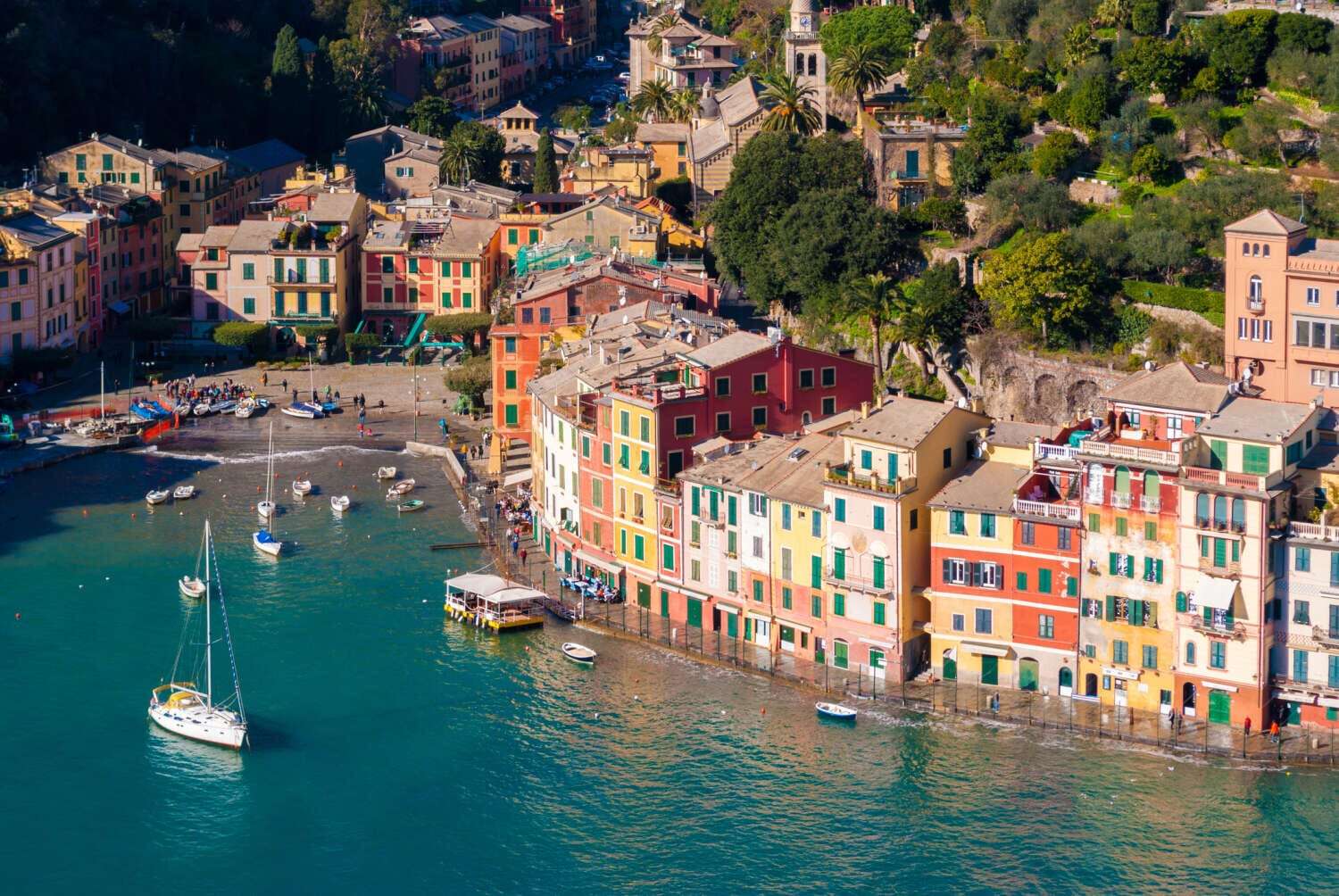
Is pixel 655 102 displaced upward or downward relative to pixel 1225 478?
upward

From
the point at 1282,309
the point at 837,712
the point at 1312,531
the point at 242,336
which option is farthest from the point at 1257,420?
the point at 242,336

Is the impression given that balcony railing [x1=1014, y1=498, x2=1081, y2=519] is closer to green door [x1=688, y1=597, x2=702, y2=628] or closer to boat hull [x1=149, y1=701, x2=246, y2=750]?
green door [x1=688, y1=597, x2=702, y2=628]

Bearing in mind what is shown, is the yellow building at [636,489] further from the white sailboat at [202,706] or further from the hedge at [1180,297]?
the hedge at [1180,297]

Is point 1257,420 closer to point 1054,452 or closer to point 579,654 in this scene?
A: point 1054,452

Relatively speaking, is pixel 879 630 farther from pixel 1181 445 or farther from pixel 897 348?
pixel 897 348

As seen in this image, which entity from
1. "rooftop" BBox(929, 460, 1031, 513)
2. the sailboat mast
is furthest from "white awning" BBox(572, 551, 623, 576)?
"rooftop" BBox(929, 460, 1031, 513)

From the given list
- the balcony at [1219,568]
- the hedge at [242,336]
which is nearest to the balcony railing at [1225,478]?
the balcony at [1219,568]
